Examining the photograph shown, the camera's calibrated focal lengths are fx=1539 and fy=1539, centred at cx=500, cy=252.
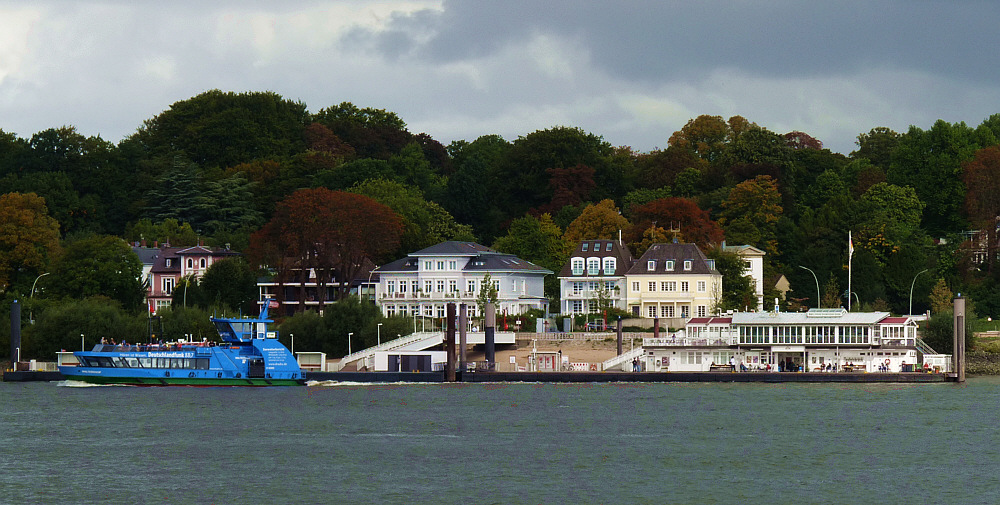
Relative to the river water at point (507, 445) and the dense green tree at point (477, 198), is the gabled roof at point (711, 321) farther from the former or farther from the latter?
the dense green tree at point (477, 198)

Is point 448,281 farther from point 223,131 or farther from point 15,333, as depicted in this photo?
point 223,131

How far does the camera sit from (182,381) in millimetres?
90562

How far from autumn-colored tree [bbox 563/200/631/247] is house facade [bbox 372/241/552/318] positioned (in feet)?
27.5

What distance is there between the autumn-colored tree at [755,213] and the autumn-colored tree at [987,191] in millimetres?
15499

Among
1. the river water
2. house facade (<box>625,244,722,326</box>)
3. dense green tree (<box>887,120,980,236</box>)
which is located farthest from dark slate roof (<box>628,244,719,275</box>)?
dense green tree (<box>887,120,980,236</box>)

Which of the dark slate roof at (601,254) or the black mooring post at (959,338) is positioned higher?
the dark slate roof at (601,254)

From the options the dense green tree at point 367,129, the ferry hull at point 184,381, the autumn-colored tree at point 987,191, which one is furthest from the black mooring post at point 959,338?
the dense green tree at point 367,129

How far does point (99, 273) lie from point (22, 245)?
22.6 feet

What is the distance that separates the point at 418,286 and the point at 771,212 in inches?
1263

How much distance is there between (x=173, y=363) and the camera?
297 ft

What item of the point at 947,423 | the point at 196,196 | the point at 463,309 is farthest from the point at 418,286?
the point at 947,423

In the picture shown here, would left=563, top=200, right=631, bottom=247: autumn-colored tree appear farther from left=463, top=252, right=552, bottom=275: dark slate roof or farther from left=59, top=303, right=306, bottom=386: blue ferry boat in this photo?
left=59, top=303, right=306, bottom=386: blue ferry boat

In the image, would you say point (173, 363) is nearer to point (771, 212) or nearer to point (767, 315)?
point (767, 315)

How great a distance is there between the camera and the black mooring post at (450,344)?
88562mm
